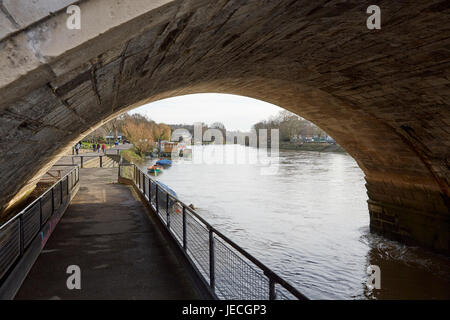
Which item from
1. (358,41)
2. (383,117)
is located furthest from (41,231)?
(383,117)

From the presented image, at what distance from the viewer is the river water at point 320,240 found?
32.5ft

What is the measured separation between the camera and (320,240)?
14.1m

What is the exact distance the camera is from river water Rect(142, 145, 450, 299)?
9906mm

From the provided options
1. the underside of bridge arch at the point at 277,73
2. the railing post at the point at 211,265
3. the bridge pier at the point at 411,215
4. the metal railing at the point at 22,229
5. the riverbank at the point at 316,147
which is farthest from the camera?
the riverbank at the point at 316,147

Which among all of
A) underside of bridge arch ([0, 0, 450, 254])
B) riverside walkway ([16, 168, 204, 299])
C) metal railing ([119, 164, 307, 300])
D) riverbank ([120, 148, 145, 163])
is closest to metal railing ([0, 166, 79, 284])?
riverside walkway ([16, 168, 204, 299])

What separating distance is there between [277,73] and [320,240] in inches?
302

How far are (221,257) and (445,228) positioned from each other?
337 inches


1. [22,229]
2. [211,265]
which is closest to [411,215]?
[211,265]

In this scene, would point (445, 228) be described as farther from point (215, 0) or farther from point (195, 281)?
point (215, 0)

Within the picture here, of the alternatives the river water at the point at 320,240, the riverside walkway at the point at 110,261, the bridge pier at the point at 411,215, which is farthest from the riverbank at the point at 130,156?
the riverside walkway at the point at 110,261

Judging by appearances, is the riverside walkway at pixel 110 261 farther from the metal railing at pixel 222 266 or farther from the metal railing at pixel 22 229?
the metal railing at pixel 22 229

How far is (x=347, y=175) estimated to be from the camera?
1353 inches

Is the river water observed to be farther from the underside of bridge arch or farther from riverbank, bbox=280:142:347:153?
riverbank, bbox=280:142:347:153

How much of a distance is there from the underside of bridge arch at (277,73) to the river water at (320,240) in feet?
3.77
